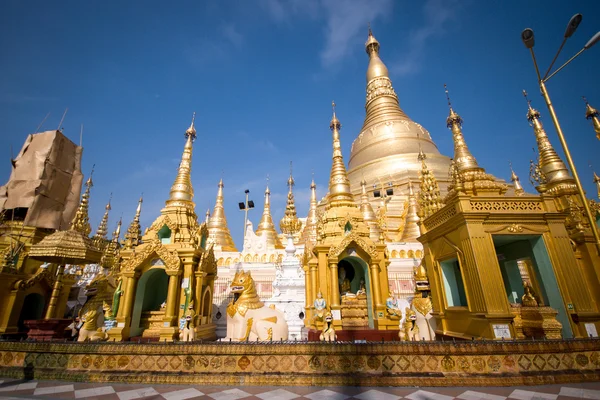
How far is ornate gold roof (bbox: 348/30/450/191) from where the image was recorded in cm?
2859

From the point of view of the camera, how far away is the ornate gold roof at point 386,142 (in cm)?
2859

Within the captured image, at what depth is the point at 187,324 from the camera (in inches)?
291

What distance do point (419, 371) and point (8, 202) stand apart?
18.4m

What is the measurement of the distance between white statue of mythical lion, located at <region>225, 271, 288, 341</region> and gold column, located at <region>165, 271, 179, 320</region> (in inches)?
109

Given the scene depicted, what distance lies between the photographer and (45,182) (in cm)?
1394

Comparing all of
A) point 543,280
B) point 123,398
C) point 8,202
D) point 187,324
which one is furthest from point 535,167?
point 8,202

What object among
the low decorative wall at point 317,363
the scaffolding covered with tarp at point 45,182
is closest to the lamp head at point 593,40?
the low decorative wall at point 317,363

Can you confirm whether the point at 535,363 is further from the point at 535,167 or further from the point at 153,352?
the point at 535,167

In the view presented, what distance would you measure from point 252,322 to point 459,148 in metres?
10.5

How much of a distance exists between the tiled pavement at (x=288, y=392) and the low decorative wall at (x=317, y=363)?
0.53 feet

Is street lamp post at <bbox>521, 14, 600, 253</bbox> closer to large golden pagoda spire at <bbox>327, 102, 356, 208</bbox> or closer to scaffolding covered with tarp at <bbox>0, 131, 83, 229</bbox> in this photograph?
large golden pagoda spire at <bbox>327, 102, 356, 208</bbox>

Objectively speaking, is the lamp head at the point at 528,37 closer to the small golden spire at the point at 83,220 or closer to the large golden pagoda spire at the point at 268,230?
the small golden spire at the point at 83,220

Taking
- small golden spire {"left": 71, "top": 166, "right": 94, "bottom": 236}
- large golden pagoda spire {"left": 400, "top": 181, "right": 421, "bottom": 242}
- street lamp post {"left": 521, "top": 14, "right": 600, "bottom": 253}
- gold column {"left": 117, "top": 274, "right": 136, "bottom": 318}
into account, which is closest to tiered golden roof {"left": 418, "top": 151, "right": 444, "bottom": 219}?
street lamp post {"left": 521, "top": 14, "right": 600, "bottom": 253}

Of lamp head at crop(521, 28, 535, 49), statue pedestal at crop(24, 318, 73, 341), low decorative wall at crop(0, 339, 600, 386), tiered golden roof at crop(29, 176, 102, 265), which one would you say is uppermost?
lamp head at crop(521, 28, 535, 49)
